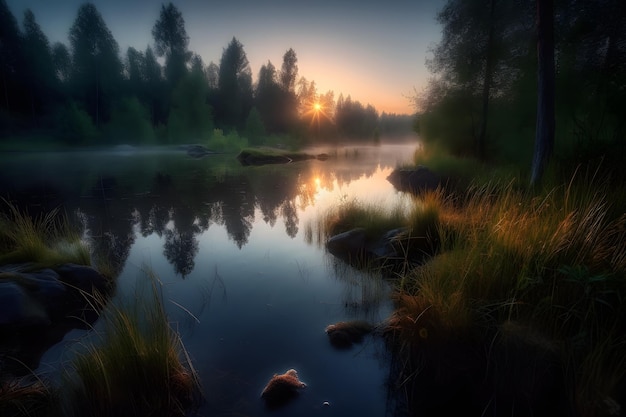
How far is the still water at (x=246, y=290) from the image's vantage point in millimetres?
3242

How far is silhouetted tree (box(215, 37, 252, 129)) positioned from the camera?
56.3 m

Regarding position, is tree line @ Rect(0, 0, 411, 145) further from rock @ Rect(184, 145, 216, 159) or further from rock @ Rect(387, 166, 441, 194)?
rock @ Rect(387, 166, 441, 194)

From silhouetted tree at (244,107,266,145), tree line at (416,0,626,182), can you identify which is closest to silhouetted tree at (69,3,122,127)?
silhouetted tree at (244,107,266,145)

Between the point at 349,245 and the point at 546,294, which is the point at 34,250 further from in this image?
the point at 546,294

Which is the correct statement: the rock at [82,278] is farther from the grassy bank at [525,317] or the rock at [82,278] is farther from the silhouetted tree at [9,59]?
the silhouetted tree at [9,59]

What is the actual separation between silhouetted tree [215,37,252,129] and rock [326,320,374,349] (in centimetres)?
5565

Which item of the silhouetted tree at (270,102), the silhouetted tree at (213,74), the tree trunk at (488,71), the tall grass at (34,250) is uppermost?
the silhouetted tree at (213,74)

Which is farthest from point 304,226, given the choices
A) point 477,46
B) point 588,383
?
point 477,46

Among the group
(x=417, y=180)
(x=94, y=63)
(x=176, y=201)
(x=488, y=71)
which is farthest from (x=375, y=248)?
(x=94, y=63)

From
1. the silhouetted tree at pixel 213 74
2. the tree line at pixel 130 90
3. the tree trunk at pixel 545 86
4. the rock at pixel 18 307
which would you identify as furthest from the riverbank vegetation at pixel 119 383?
the silhouetted tree at pixel 213 74

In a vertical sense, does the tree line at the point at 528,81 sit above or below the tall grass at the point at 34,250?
above

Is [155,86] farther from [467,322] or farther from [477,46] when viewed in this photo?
[467,322]

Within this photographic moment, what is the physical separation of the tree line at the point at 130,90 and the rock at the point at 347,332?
44987 mm

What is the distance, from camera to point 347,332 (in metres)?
4.02
